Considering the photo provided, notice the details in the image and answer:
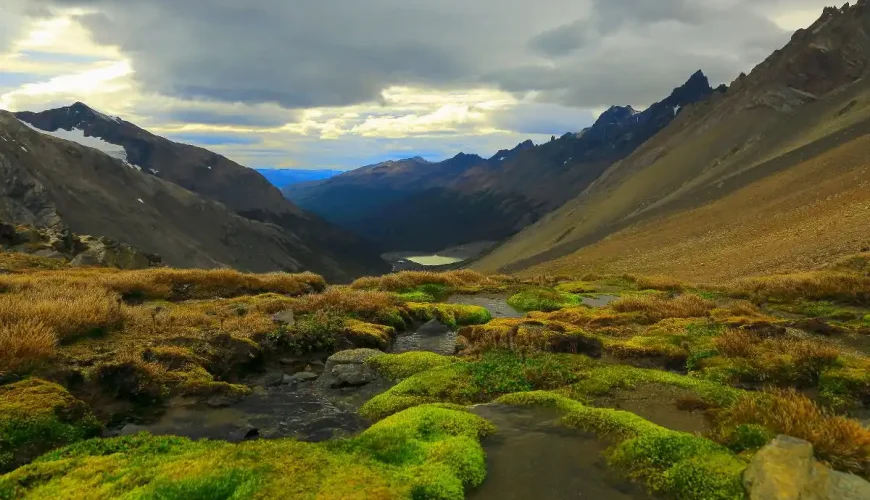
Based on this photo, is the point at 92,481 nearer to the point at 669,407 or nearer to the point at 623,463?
the point at 623,463

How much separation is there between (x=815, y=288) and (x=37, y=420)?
3734 cm

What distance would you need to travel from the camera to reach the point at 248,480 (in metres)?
8.71

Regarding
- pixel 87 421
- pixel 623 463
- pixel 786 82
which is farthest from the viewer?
pixel 786 82

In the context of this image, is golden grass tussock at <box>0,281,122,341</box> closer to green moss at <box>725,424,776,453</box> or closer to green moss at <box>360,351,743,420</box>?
green moss at <box>360,351,743,420</box>

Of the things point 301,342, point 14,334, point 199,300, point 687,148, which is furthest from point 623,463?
point 687,148

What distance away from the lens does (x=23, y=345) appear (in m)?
13.6

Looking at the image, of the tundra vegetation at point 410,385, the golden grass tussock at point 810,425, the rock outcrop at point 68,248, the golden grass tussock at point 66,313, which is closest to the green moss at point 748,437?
the tundra vegetation at point 410,385

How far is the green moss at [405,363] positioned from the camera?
1702cm

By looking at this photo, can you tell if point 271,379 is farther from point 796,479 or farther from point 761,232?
point 761,232

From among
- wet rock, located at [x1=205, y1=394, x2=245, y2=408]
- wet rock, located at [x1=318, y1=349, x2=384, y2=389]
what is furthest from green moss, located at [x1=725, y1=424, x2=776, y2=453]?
wet rock, located at [x1=205, y1=394, x2=245, y2=408]

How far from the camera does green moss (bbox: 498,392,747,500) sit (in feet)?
29.4

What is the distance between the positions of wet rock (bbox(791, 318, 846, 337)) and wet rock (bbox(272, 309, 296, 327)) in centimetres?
2160

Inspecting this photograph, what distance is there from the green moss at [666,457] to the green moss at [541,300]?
2065 centimetres

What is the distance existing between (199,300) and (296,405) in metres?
18.4
